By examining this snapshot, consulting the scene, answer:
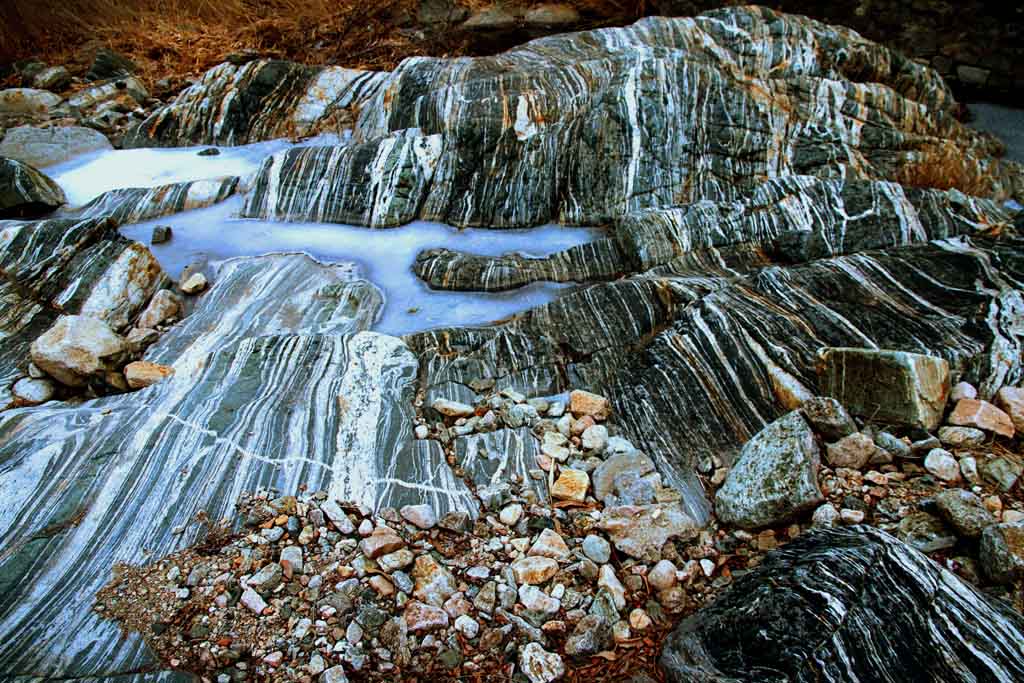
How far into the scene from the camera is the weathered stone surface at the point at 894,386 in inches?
96.8

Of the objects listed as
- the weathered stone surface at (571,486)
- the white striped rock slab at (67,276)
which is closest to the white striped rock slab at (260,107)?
the white striped rock slab at (67,276)

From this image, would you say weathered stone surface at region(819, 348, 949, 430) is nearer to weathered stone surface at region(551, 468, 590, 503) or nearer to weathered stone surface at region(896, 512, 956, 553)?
weathered stone surface at region(896, 512, 956, 553)

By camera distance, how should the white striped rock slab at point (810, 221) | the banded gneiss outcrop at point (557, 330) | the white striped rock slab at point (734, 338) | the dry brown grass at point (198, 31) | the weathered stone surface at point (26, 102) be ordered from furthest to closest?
the dry brown grass at point (198, 31)
the weathered stone surface at point (26, 102)
the white striped rock slab at point (810, 221)
the white striped rock slab at point (734, 338)
the banded gneiss outcrop at point (557, 330)

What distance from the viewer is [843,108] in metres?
4.43

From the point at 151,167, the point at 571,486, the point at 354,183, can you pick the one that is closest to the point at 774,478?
the point at 571,486

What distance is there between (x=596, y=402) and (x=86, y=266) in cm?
304

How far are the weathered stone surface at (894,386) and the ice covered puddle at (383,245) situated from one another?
1.74m

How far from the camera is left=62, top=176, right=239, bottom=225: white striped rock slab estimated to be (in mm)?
4902

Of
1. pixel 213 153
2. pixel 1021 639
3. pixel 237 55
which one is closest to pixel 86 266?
pixel 213 153

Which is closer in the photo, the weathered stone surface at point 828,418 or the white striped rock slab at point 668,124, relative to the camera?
the weathered stone surface at point 828,418

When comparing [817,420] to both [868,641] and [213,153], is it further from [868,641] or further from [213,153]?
[213,153]

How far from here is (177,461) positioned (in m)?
2.56

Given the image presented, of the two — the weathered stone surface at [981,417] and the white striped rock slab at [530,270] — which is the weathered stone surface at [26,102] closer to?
the white striped rock slab at [530,270]

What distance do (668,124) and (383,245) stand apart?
2.03 metres
